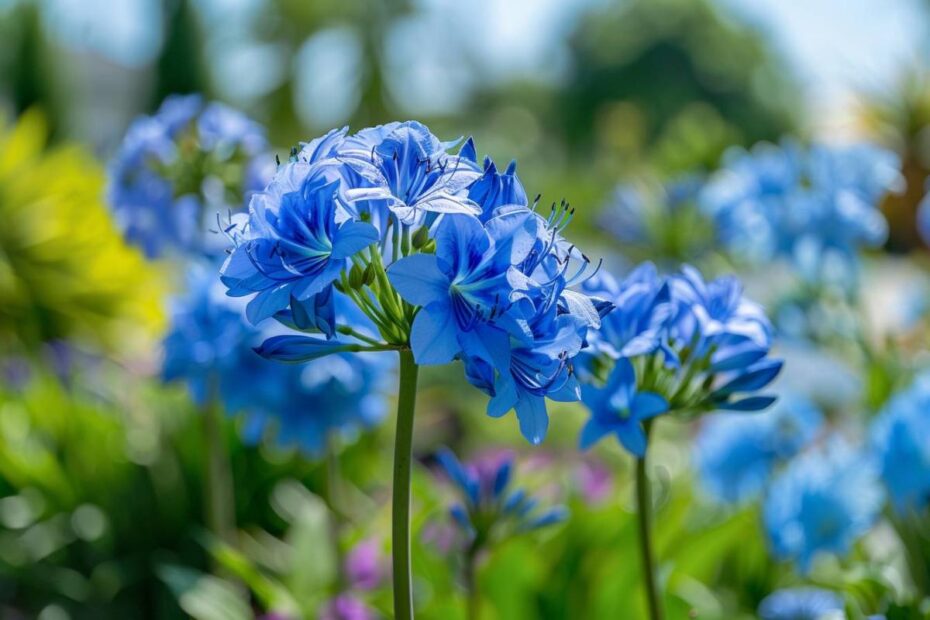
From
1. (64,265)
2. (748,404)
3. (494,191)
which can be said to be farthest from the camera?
(64,265)

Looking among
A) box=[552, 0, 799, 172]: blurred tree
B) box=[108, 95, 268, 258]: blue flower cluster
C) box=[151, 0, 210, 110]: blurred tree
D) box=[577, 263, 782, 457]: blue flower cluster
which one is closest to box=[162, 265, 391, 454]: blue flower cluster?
box=[108, 95, 268, 258]: blue flower cluster

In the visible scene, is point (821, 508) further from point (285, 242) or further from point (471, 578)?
point (285, 242)

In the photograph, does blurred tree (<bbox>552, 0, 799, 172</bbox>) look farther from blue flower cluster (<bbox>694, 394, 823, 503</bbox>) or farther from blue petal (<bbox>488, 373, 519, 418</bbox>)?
blue petal (<bbox>488, 373, 519, 418</bbox>)

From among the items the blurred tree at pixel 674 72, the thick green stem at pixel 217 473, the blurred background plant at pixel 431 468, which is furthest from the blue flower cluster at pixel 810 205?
the blurred tree at pixel 674 72

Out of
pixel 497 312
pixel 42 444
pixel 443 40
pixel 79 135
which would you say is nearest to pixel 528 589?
pixel 497 312

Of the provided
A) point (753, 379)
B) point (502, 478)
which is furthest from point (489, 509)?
point (753, 379)

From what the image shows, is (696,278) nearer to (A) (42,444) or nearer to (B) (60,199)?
(A) (42,444)
